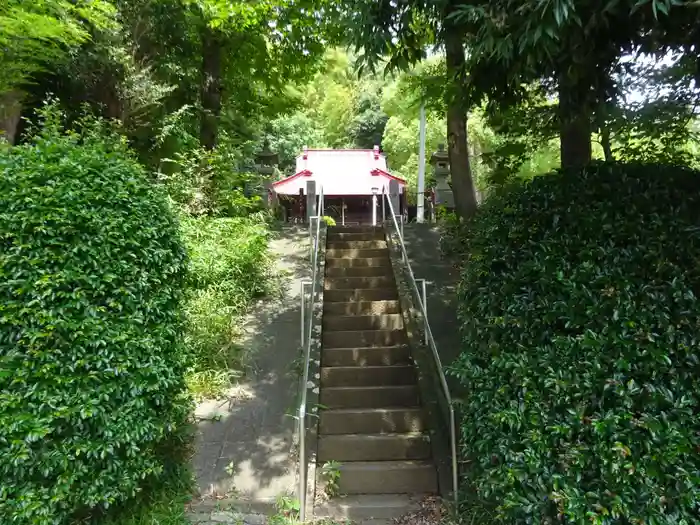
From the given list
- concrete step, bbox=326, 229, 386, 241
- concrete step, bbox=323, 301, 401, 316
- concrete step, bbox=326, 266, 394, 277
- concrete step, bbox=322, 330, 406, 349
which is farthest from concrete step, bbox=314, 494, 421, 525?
concrete step, bbox=326, 229, 386, 241

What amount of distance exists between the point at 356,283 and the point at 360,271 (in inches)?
15.5

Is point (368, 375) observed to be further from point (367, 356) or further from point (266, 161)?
point (266, 161)

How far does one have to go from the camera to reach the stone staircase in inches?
152

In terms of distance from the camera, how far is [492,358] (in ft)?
9.18

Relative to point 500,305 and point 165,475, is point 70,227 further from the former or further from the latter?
point 500,305

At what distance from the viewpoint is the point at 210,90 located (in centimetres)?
919

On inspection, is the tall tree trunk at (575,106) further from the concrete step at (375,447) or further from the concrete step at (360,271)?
the concrete step at (360,271)

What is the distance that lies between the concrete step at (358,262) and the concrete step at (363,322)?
4.84 ft

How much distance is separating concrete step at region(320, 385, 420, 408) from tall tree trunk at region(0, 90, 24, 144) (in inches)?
214

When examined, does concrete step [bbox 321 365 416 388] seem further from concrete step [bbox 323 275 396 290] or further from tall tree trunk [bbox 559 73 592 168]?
tall tree trunk [bbox 559 73 592 168]

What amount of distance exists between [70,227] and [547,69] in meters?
3.10

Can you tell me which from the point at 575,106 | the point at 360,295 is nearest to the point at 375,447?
the point at 360,295

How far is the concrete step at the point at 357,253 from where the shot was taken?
755 cm

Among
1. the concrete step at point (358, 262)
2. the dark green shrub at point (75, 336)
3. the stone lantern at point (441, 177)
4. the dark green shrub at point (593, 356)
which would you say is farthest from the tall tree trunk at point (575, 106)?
the stone lantern at point (441, 177)
